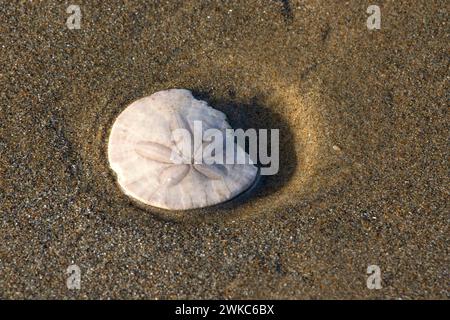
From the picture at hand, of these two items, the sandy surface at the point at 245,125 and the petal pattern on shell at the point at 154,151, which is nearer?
the sandy surface at the point at 245,125

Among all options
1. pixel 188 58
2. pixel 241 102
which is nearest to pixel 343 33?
pixel 241 102

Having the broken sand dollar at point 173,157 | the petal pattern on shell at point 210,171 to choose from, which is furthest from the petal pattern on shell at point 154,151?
the petal pattern on shell at point 210,171

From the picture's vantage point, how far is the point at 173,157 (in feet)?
10.9

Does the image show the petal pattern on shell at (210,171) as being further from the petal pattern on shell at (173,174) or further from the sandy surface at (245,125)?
the sandy surface at (245,125)

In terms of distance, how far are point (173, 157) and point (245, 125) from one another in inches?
24.1

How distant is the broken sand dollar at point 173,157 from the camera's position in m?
3.29

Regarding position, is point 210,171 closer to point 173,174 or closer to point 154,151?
point 173,174

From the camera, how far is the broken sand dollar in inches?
130

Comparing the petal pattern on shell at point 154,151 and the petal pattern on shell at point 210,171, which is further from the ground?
the petal pattern on shell at point 154,151

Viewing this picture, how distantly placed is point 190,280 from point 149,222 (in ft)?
1.54

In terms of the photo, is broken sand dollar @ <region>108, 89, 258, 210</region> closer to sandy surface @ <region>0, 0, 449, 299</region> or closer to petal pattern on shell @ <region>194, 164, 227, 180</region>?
petal pattern on shell @ <region>194, 164, 227, 180</region>

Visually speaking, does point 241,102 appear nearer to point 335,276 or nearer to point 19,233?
point 335,276

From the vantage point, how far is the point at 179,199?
3.27 m

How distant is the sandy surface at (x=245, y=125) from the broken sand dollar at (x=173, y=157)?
11 centimetres
